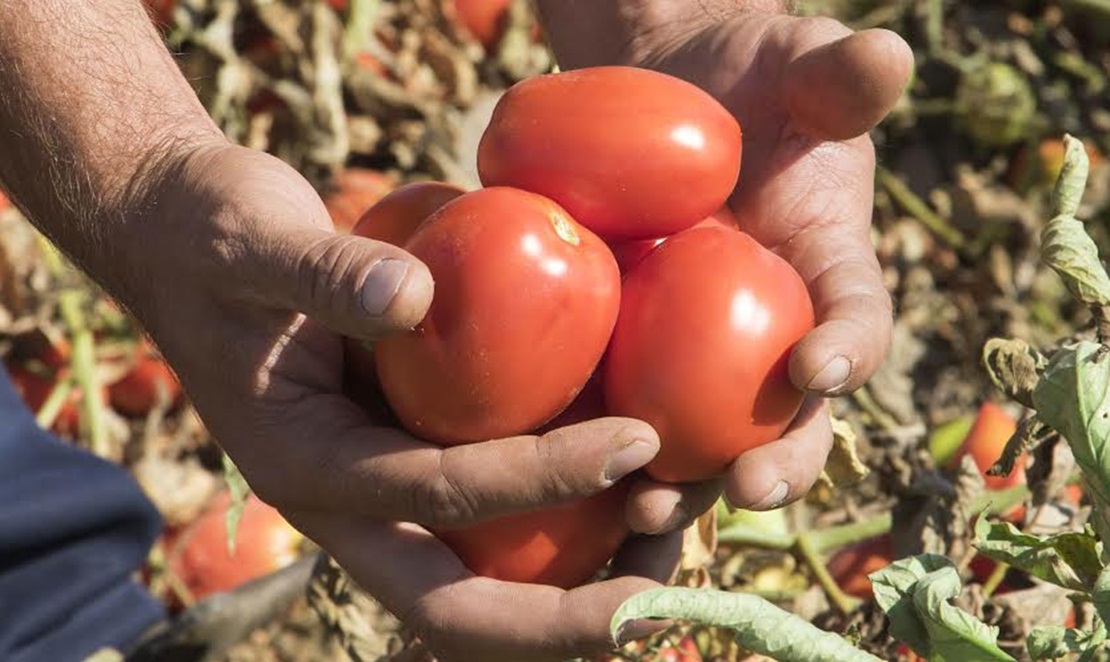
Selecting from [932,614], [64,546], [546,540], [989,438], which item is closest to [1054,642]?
[932,614]

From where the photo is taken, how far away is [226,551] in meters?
2.76

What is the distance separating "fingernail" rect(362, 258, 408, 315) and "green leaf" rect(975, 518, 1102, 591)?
0.53 metres

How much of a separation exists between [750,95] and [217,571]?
143 cm

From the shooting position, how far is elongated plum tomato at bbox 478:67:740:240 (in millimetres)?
1480

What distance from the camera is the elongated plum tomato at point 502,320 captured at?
1.38 m

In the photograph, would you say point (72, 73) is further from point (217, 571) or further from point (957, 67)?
point (957, 67)

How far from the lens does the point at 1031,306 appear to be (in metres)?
3.52

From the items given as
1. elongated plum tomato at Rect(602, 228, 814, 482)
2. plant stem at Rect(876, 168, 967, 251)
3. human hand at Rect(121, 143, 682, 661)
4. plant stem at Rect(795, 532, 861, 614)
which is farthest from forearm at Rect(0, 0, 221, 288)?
plant stem at Rect(876, 168, 967, 251)

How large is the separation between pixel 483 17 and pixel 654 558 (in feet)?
7.23

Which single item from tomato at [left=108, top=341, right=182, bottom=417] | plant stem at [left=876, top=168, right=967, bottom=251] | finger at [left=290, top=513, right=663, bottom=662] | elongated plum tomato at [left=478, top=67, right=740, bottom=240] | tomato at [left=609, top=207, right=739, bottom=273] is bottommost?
plant stem at [left=876, top=168, right=967, bottom=251]

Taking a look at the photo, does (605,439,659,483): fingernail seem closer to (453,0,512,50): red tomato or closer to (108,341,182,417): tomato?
(108,341,182,417): tomato

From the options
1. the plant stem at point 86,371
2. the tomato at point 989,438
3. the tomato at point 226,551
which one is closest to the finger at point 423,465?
the tomato at point 989,438

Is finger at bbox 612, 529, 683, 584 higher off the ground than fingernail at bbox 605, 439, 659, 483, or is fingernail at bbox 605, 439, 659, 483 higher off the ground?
fingernail at bbox 605, 439, 659, 483

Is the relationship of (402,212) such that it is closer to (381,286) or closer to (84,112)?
(381,286)
